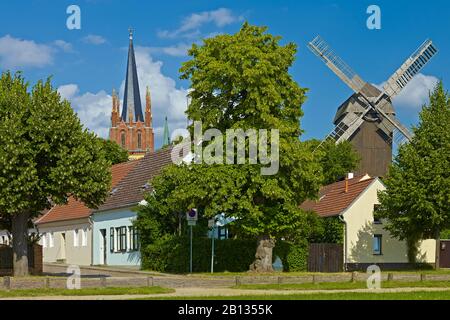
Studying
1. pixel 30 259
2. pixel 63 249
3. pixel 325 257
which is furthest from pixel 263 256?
pixel 63 249

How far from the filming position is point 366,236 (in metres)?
55.7

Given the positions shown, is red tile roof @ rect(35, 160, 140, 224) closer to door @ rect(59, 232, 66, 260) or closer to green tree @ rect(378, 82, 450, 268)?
door @ rect(59, 232, 66, 260)

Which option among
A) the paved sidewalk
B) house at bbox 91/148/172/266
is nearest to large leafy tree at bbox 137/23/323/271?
house at bbox 91/148/172/266

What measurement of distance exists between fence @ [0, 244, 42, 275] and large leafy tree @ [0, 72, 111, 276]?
4.16m

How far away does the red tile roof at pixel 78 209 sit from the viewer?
62.9m

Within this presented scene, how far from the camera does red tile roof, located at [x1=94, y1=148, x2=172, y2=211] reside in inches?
2150

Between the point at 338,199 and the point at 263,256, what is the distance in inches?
574

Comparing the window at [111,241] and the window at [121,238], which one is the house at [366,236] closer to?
the window at [121,238]

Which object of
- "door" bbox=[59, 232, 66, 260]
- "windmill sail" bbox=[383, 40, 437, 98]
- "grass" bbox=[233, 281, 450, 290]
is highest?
"windmill sail" bbox=[383, 40, 437, 98]

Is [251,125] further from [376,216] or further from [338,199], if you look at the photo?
[338,199]

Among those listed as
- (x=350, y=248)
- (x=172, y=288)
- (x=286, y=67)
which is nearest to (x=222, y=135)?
(x=286, y=67)

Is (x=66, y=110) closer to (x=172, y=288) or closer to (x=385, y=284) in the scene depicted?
(x=172, y=288)
